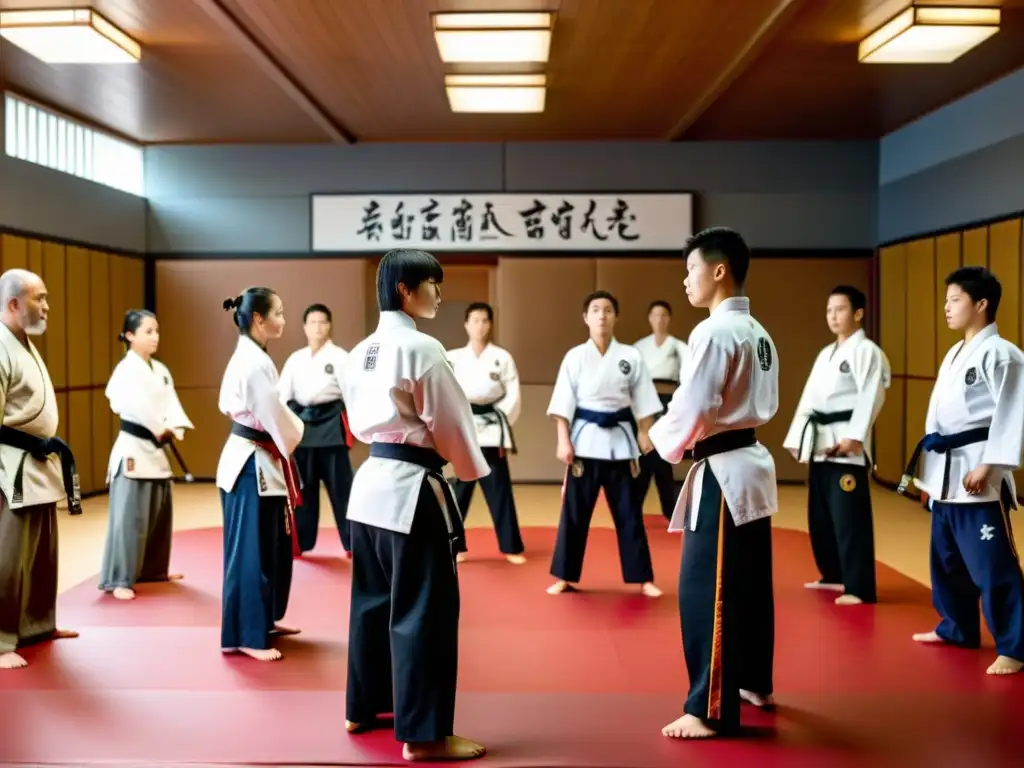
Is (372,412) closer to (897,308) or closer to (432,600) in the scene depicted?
(432,600)

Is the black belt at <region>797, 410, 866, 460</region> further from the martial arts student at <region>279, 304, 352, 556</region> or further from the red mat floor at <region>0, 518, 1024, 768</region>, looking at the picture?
the martial arts student at <region>279, 304, 352, 556</region>

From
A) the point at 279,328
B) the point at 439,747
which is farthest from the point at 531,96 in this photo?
the point at 439,747

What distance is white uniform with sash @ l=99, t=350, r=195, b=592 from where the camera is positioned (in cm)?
466

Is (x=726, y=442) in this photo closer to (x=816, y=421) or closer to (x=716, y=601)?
(x=716, y=601)

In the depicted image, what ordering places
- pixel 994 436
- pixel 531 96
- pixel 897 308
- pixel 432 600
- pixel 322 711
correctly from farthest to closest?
pixel 897 308, pixel 531 96, pixel 994 436, pixel 322 711, pixel 432 600

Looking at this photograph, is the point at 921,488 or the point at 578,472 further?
the point at 578,472

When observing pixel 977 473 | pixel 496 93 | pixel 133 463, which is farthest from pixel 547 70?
pixel 977 473

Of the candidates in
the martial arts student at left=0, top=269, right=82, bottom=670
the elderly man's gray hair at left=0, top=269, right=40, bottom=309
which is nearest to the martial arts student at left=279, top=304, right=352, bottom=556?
the martial arts student at left=0, top=269, right=82, bottom=670

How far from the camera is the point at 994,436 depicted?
11.2 ft

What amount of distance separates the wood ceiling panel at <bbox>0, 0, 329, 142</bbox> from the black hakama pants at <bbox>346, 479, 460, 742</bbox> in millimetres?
3556

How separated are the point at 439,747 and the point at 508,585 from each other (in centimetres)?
224

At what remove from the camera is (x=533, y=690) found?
10.7 feet

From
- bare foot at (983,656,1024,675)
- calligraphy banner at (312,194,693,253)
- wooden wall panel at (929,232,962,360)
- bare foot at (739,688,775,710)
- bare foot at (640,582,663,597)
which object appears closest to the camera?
bare foot at (739,688,775,710)

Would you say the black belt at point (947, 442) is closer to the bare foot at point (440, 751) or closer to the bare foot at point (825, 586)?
the bare foot at point (825, 586)
